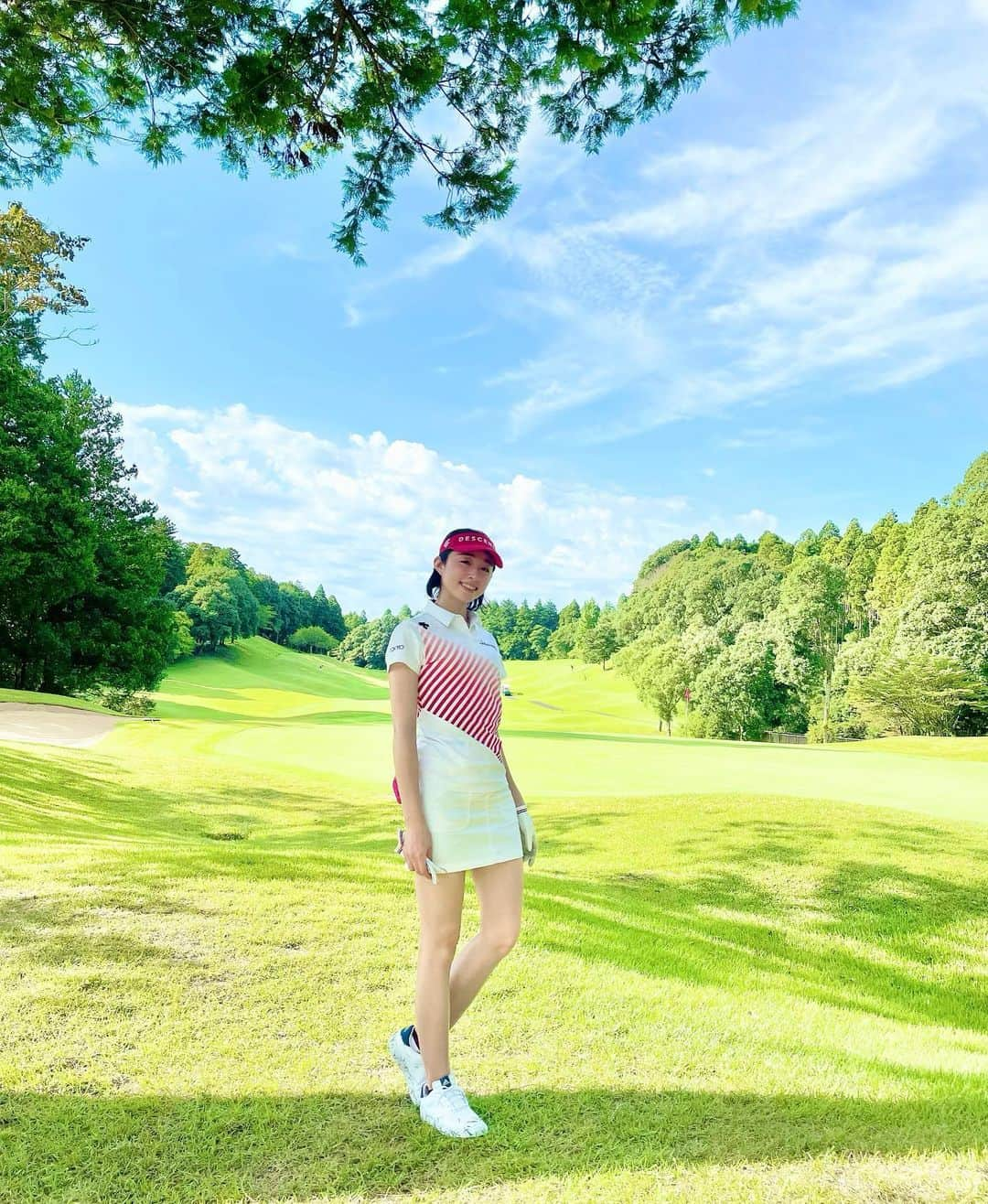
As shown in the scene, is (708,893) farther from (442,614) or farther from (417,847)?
(442,614)

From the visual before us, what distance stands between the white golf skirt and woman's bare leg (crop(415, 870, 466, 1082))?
0.11 meters

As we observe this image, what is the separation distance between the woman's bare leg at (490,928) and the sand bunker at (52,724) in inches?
729

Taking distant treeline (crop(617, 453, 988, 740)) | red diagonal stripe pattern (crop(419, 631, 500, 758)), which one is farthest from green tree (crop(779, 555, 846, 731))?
red diagonal stripe pattern (crop(419, 631, 500, 758))

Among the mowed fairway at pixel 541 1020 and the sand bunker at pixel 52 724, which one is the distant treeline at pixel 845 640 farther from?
the sand bunker at pixel 52 724

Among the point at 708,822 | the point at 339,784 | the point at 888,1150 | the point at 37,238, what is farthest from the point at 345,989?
the point at 37,238

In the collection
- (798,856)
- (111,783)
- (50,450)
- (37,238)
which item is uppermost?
(37,238)

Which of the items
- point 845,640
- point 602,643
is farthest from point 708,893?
point 602,643

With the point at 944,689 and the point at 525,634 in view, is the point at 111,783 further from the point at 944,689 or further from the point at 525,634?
the point at 525,634

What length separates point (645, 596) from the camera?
274 ft

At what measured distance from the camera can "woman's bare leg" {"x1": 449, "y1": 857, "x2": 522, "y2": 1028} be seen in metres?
2.88

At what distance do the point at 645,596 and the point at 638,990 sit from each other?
81218mm

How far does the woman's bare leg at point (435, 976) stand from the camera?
9.24ft

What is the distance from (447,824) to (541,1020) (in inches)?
64.3

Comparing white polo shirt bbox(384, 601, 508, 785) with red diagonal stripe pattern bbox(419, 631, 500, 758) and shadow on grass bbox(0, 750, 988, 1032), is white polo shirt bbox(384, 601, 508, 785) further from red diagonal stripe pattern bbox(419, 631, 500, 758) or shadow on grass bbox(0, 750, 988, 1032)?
shadow on grass bbox(0, 750, 988, 1032)
